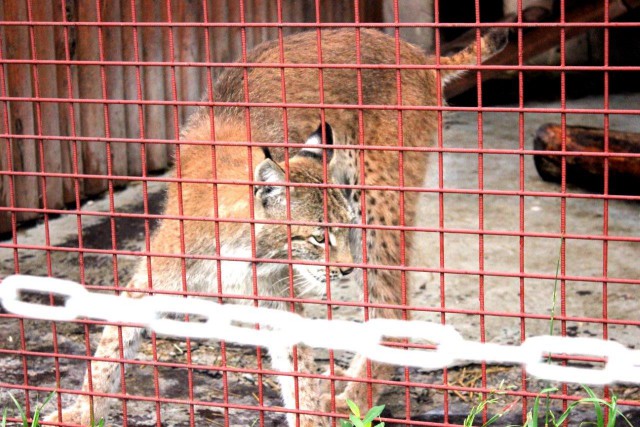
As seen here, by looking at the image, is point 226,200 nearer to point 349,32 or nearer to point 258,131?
point 258,131

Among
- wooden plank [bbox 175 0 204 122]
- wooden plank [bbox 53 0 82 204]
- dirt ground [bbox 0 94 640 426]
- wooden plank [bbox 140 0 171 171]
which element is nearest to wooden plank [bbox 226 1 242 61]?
wooden plank [bbox 175 0 204 122]

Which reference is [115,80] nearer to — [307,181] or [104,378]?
[307,181]

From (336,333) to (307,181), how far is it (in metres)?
0.82

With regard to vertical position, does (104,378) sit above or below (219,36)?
below

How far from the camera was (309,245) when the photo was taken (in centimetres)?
437

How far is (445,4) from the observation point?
10.5 meters

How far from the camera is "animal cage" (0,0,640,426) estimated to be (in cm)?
308

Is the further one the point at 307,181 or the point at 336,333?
the point at 336,333

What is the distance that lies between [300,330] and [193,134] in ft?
3.30

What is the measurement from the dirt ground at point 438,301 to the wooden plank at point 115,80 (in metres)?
0.25

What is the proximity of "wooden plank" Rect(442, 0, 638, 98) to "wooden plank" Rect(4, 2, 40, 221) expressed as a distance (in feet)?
10.7

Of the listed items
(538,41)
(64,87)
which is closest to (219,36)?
(64,87)

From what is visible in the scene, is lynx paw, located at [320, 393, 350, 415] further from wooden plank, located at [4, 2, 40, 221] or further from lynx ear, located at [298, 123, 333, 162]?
wooden plank, located at [4, 2, 40, 221]

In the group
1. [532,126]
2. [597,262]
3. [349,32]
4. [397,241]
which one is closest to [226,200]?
[397,241]
